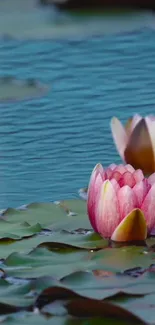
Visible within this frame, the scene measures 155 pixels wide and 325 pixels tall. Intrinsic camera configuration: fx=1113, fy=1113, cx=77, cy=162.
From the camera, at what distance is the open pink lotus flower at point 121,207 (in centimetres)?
203

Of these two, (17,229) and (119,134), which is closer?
(17,229)

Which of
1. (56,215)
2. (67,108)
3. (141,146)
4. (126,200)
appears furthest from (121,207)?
(67,108)

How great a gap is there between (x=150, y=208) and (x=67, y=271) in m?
0.25

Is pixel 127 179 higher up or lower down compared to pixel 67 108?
higher up

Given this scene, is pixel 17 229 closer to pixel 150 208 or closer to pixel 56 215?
pixel 56 215

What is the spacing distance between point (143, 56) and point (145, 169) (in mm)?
1174

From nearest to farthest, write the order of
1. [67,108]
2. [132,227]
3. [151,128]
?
[132,227] → [151,128] → [67,108]

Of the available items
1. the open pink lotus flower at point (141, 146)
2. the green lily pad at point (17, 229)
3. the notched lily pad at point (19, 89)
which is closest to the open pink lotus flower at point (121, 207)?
the green lily pad at point (17, 229)

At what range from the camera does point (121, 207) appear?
205cm

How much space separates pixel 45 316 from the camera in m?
1.68

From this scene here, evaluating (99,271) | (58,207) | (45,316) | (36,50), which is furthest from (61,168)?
(36,50)

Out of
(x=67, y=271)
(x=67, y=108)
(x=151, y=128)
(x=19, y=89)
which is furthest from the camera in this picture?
(x=19, y=89)

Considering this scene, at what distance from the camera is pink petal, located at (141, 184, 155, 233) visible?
205cm

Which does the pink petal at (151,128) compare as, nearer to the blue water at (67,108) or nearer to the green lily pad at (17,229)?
the blue water at (67,108)
